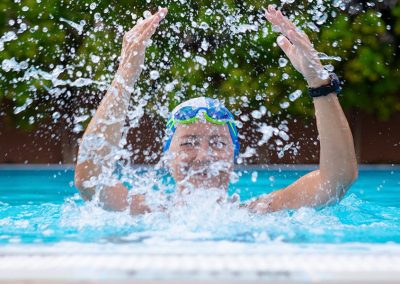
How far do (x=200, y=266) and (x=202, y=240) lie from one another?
1078mm

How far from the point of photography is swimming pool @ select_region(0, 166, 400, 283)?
183 cm

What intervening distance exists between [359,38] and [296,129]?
1.72 metres

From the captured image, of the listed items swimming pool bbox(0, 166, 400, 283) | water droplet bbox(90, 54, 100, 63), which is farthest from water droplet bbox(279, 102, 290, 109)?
water droplet bbox(90, 54, 100, 63)

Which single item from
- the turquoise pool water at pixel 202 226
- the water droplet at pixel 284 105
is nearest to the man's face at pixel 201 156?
the turquoise pool water at pixel 202 226

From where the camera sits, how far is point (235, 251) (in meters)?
2.12

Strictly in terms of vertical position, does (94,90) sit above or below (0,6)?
below

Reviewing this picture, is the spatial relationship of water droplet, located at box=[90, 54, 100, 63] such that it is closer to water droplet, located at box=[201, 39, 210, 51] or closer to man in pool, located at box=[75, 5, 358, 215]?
water droplet, located at box=[201, 39, 210, 51]

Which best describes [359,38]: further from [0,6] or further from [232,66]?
[0,6]

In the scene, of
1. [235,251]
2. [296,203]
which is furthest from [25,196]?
[235,251]

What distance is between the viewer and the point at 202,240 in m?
2.95

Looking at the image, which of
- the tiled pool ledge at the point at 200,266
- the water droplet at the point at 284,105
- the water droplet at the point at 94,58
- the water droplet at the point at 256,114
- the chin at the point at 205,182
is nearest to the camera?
the tiled pool ledge at the point at 200,266

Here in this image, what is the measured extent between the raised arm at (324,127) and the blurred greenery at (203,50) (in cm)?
540

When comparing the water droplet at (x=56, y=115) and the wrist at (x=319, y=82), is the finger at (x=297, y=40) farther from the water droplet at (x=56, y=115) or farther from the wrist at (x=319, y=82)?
the water droplet at (x=56, y=115)

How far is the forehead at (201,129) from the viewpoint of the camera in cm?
351
